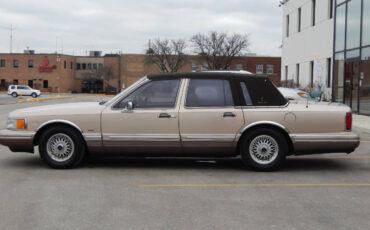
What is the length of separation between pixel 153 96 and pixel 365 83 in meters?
16.6

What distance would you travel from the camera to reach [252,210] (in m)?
5.85

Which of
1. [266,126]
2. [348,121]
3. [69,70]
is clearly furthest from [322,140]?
[69,70]

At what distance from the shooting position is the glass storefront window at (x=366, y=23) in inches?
875

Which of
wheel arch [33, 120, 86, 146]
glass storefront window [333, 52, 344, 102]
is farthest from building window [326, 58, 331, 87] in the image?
wheel arch [33, 120, 86, 146]

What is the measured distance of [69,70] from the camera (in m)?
92.9

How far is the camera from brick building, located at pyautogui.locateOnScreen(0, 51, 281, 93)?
284 ft

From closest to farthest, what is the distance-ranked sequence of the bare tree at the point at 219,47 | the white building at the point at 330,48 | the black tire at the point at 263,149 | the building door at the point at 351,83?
the black tire at the point at 263,149, the white building at the point at 330,48, the building door at the point at 351,83, the bare tree at the point at 219,47

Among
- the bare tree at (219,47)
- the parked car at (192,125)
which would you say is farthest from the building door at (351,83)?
the bare tree at (219,47)

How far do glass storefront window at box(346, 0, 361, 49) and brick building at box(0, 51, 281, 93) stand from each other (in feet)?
193

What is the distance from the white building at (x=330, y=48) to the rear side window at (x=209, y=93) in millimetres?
15575

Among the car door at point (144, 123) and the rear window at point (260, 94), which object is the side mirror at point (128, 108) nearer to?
the car door at point (144, 123)

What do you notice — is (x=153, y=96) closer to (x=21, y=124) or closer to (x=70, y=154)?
(x=70, y=154)

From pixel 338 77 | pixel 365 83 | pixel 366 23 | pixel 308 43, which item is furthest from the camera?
pixel 308 43

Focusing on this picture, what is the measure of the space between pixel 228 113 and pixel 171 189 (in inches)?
75.0
